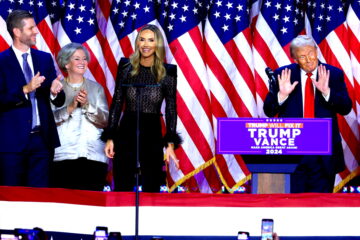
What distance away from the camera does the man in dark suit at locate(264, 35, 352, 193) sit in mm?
8586

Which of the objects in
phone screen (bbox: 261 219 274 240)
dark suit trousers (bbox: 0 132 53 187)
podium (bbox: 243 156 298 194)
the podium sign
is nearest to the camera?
phone screen (bbox: 261 219 274 240)

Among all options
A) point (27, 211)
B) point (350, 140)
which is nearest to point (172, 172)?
point (350, 140)

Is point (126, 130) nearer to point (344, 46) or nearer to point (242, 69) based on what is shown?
point (242, 69)

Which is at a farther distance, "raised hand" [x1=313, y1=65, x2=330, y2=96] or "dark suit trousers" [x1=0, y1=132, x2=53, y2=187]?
"raised hand" [x1=313, y1=65, x2=330, y2=96]

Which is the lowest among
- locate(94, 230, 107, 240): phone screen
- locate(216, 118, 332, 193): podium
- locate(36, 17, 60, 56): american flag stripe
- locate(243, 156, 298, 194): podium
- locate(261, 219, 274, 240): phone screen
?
locate(94, 230, 107, 240): phone screen

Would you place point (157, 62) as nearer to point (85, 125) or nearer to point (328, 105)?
point (85, 125)

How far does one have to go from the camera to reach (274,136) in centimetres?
777

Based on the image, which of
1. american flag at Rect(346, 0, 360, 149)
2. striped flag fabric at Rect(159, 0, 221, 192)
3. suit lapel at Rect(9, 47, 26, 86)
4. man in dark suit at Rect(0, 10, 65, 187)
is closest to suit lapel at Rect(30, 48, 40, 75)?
man in dark suit at Rect(0, 10, 65, 187)

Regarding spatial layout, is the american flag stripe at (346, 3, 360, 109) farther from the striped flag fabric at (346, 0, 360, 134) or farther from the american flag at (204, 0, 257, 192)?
the american flag at (204, 0, 257, 192)

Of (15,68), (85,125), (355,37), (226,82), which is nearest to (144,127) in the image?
(85,125)

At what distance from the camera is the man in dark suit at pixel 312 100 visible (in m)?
8.59

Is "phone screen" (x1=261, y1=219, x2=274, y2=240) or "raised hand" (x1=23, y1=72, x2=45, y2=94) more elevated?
"raised hand" (x1=23, y1=72, x2=45, y2=94)

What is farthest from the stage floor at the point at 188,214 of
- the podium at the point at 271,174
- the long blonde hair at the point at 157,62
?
the long blonde hair at the point at 157,62

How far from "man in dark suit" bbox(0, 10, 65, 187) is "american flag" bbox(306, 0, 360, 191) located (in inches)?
112
